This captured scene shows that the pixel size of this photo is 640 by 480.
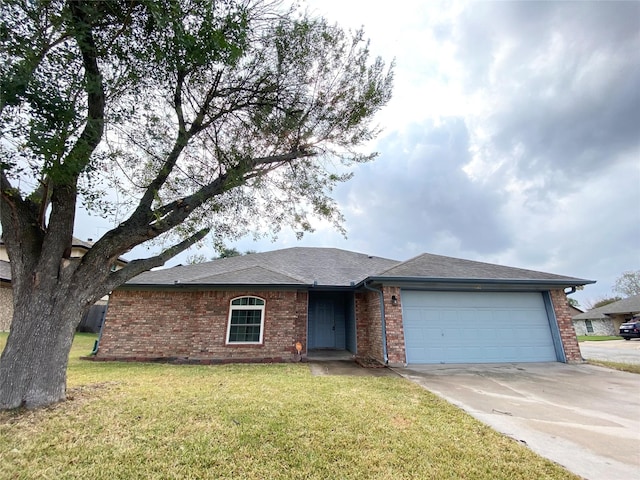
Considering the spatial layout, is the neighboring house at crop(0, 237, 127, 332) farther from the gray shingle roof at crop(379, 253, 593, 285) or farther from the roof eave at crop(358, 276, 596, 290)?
the gray shingle roof at crop(379, 253, 593, 285)

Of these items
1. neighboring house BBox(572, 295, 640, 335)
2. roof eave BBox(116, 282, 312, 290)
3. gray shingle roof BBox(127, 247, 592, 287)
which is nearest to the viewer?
gray shingle roof BBox(127, 247, 592, 287)

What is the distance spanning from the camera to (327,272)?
1112cm

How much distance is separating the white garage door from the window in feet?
16.0

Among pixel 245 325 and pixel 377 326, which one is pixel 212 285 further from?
pixel 377 326

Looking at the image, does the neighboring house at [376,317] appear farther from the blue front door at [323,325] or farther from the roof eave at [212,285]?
the blue front door at [323,325]

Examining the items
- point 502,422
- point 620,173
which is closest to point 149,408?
point 502,422

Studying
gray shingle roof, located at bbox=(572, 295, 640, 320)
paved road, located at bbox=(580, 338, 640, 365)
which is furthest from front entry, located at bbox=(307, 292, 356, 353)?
gray shingle roof, located at bbox=(572, 295, 640, 320)

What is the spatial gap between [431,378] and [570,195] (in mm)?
13193

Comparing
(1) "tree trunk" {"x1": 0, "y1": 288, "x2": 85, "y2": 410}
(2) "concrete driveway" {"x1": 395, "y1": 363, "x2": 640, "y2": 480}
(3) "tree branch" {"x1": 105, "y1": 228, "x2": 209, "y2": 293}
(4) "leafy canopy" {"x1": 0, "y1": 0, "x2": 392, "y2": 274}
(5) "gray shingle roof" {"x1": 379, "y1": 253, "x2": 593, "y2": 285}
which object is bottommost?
(2) "concrete driveway" {"x1": 395, "y1": 363, "x2": 640, "y2": 480}

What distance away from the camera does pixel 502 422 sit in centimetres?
381

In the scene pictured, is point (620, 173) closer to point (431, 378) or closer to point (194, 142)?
point (431, 378)

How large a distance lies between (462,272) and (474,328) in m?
1.84

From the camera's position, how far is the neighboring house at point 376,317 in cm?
830

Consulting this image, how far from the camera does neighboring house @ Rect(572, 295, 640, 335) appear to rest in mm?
24869
